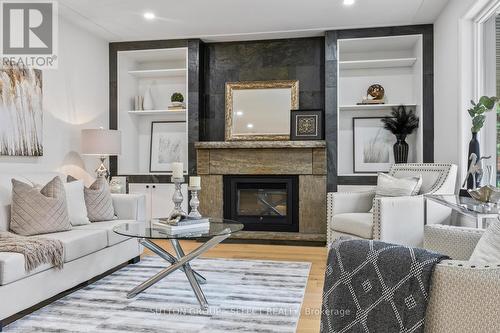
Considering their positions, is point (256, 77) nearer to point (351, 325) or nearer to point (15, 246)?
point (15, 246)

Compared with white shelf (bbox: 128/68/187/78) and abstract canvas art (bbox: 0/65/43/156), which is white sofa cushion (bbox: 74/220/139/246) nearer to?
abstract canvas art (bbox: 0/65/43/156)

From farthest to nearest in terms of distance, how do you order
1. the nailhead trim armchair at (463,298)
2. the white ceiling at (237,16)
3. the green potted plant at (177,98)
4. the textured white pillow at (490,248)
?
the green potted plant at (177,98) < the white ceiling at (237,16) < the textured white pillow at (490,248) < the nailhead trim armchair at (463,298)

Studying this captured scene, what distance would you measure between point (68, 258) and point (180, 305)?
0.89 m

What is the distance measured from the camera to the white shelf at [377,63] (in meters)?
4.86

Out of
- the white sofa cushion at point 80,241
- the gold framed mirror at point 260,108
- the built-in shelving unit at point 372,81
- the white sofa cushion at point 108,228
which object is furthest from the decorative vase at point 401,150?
the white sofa cushion at point 80,241

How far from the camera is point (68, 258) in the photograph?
2.94m

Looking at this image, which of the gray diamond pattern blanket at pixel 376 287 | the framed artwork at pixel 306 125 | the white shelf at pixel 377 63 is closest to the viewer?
the gray diamond pattern blanket at pixel 376 287

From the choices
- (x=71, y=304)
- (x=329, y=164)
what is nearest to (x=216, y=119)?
(x=329, y=164)

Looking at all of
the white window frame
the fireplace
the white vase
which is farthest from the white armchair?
the white vase

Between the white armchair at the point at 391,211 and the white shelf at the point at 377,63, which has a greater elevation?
the white shelf at the point at 377,63

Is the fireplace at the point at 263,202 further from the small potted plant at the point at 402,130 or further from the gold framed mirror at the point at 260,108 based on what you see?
the small potted plant at the point at 402,130

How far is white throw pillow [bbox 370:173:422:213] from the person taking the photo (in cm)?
377

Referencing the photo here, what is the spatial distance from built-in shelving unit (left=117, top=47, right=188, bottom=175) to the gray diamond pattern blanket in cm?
433

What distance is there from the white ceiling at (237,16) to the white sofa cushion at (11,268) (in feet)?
8.81
